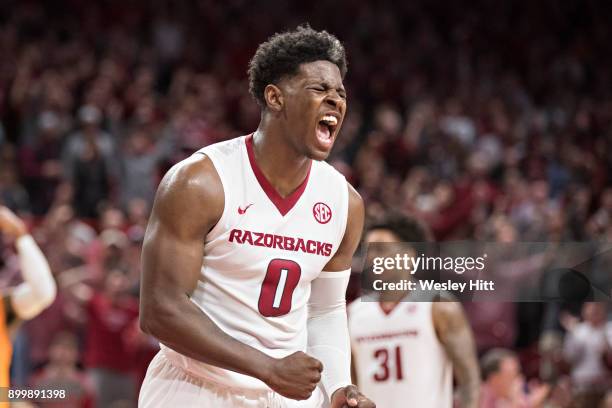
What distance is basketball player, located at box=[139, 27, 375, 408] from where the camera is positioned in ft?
10.2

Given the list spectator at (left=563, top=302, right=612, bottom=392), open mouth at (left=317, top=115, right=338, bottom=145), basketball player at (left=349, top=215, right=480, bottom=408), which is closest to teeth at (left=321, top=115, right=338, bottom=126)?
open mouth at (left=317, top=115, right=338, bottom=145)

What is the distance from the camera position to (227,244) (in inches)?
130

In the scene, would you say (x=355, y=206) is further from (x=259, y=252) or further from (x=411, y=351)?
(x=411, y=351)

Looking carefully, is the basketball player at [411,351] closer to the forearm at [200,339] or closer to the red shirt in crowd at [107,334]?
the forearm at [200,339]

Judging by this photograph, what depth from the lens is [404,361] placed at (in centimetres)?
532

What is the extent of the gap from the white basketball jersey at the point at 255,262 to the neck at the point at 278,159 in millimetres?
29

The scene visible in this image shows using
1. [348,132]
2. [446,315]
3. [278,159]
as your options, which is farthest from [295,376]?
[348,132]

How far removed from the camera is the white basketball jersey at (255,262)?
130 inches

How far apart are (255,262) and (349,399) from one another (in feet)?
1.86

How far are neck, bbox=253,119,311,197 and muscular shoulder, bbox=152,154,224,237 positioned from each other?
243 mm

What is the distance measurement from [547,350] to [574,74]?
Result: 927 centimetres

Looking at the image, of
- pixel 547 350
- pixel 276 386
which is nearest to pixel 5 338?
pixel 276 386

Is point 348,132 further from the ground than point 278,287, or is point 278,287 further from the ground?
point 348,132

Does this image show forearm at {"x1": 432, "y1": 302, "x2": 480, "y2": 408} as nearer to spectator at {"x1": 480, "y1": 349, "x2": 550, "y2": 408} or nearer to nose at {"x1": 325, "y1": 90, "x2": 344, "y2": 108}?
spectator at {"x1": 480, "y1": 349, "x2": 550, "y2": 408}
